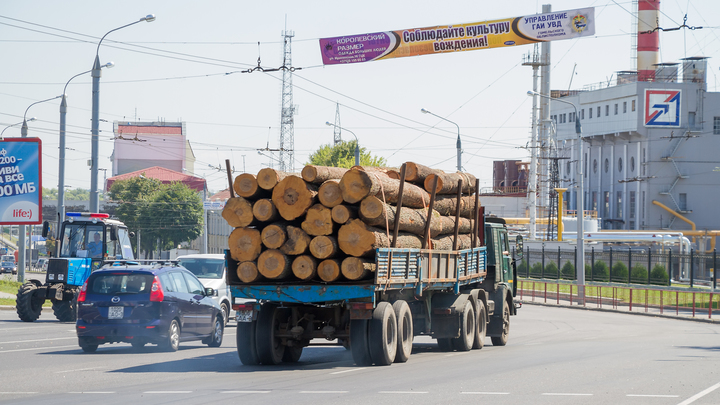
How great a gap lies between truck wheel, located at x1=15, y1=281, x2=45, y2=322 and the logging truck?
38.0ft

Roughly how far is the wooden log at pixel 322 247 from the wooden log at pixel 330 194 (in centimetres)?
54

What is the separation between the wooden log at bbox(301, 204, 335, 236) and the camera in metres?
13.0

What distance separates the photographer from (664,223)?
86.1 meters

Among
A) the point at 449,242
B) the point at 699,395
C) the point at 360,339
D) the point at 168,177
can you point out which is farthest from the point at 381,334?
the point at 168,177

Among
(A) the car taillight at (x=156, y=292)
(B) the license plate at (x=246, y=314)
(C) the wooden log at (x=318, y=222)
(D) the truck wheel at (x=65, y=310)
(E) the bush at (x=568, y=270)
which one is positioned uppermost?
(C) the wooden log at (x=318, y=222)

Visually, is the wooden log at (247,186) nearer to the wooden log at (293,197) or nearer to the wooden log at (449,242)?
the wooden log at (293,197)

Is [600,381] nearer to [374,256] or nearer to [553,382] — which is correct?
[553,382]

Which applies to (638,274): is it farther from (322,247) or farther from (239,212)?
(239,212)

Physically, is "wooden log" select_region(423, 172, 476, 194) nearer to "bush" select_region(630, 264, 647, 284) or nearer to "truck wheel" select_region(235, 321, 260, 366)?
"truck wheel" select_region(235, 321, 260, 366)

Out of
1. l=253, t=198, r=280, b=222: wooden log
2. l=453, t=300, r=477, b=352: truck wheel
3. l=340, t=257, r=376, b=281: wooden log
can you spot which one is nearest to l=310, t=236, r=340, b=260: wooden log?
l=340, t=257, r=376, b=281: wooden log

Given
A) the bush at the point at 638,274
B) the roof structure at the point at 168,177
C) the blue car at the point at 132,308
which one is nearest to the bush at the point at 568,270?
the bush at the point at 638,274

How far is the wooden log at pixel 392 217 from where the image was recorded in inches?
513

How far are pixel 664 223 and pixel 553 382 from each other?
7935 cm

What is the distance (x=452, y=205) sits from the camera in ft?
55.0
